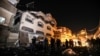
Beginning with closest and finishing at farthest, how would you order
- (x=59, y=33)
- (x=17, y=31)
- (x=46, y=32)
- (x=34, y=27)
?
(x=17, y=31)
(x=34, y=27)
(x=46, y=32)
(x=59, y=33)

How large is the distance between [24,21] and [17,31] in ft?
17.5

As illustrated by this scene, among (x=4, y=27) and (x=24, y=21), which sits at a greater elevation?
(x=24, y=21)

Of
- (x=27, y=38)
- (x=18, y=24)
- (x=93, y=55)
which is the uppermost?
(x=18, y=24)

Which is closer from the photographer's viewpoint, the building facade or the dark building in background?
the dark building in background

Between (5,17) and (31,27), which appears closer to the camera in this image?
(5,17)

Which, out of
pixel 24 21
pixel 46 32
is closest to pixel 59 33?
pixel 46 32

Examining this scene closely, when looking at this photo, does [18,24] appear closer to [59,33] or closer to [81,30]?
[59,33]

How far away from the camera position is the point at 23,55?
449 inches

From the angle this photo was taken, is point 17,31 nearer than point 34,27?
Yes

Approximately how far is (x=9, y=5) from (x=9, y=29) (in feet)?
16.9

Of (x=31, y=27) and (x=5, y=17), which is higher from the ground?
(x=5, y=17)

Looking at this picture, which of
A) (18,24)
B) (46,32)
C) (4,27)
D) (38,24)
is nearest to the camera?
(4,27)

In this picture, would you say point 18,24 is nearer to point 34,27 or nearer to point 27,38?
point 27,38

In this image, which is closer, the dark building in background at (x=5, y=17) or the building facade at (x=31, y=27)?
the dark building in background at (x=5, y=17)
